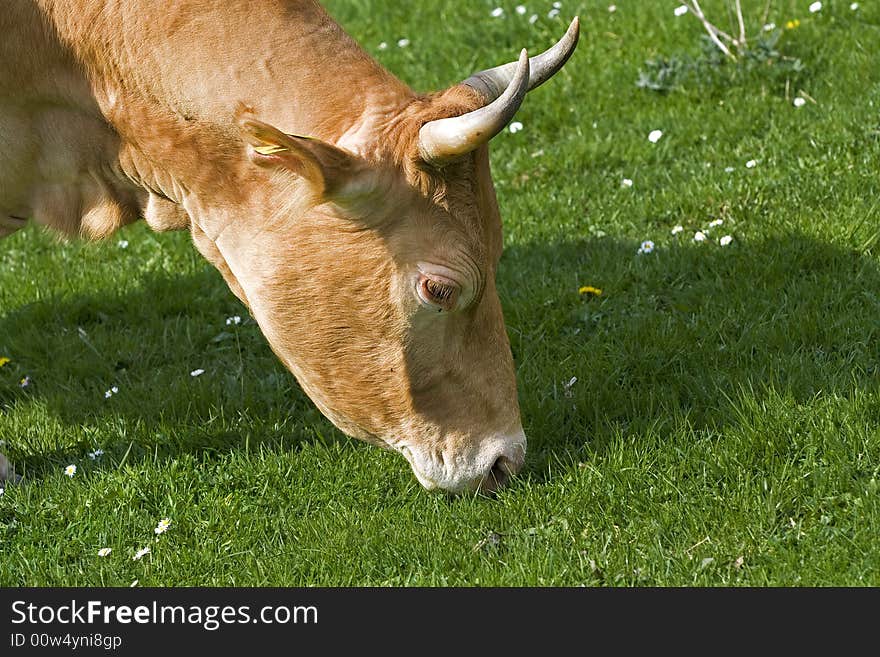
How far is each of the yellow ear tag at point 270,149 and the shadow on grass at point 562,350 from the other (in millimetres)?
1844

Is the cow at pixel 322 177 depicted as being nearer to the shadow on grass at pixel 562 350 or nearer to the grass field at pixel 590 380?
the grass field at pixel 590 380

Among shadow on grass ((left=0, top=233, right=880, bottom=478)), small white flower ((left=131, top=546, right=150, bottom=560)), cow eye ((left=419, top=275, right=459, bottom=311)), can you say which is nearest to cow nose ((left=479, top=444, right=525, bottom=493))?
shadow on grass ((left=0, top=233, right=880, bottom=478))

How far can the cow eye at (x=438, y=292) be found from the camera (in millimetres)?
4781

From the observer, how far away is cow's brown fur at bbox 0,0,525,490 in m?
4.79

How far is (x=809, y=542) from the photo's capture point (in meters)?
4.65

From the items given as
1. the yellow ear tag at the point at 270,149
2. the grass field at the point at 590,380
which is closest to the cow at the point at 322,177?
the yellow ear tag at the point at 270,149

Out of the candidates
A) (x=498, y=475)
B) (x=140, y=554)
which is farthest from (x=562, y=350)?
(x=140, y=554)

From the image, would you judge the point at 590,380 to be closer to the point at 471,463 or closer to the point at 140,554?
the point at 471,463

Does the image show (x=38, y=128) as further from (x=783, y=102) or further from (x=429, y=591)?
(x=783, y=102)

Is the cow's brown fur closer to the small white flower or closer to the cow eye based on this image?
the cow eye

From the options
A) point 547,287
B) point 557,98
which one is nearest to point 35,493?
point 547,287

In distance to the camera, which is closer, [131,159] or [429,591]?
[429,591]

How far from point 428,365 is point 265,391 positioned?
1755 millimetres

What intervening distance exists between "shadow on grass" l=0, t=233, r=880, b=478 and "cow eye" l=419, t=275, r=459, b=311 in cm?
98
